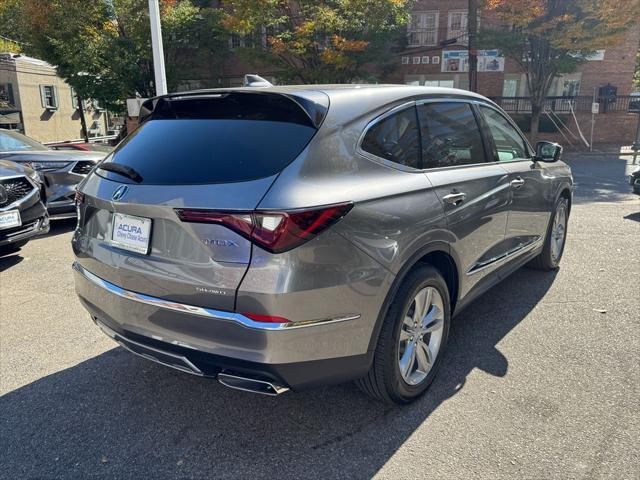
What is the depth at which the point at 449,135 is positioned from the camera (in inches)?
129

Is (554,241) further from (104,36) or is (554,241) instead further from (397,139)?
(104,36)

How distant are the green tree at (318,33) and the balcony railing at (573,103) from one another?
6.40m

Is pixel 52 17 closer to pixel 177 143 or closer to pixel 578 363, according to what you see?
pixel 177 143

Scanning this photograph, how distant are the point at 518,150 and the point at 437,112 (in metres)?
1.34

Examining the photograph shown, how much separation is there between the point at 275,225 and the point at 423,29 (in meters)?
25.2

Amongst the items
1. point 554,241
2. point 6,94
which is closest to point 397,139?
point 554,241

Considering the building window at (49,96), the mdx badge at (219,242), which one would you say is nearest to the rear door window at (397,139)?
the mdx badge at (219,242)

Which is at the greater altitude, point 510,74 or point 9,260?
point 510,74

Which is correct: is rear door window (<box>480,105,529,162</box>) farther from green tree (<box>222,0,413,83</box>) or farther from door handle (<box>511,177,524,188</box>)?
green tree (<box>222,0,413,83</box>)

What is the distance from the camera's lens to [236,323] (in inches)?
85.5

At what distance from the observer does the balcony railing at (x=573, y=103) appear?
2242cm

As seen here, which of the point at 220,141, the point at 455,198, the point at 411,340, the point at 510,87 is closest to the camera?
the point at 220,141

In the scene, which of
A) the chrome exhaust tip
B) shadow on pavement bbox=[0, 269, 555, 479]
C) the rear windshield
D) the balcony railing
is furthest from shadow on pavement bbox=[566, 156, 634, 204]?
the chrome exhaust tip

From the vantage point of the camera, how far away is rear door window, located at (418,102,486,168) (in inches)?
120
